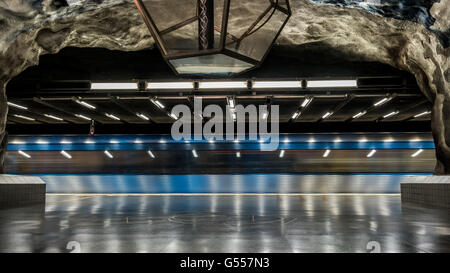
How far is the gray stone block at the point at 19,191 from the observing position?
599 centimetres

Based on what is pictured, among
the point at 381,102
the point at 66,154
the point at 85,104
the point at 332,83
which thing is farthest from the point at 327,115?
the point at 66,154

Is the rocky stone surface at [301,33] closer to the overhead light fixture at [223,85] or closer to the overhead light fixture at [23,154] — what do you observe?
the overhead light fixture at [223,85]

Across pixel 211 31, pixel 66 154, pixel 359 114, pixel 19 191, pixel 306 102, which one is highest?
pixel 306 102

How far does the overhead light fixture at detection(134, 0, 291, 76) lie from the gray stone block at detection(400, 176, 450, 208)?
462 cm

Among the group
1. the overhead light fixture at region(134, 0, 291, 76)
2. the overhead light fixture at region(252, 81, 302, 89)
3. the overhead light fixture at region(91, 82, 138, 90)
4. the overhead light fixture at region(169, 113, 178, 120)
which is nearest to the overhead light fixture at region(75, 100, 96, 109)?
the overhead light fixture at region(91, 82, 138, 90)

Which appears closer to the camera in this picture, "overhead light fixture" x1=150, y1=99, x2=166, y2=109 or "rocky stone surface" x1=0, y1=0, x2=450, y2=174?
"rocky stone surface" x1=0, y1=0, x2=450, y2=174

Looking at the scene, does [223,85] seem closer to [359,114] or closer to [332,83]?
[332,83]

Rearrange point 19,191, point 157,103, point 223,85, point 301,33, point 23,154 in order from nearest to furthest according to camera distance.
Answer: point 19,191 → point 301,33 → point 223,85 → point 157,103 → point 23,154

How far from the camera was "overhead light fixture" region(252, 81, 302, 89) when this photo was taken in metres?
8.49

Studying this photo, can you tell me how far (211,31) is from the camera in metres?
3.25

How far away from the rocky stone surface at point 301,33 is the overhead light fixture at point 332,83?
124 centimetres

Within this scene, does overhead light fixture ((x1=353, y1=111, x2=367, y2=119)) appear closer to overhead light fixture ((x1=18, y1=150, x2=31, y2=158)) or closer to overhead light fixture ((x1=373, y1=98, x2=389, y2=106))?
overhead light fixture ((x1=373, y1=98, x2=389, y2=106))

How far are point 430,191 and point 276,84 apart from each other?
434cm
